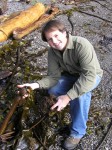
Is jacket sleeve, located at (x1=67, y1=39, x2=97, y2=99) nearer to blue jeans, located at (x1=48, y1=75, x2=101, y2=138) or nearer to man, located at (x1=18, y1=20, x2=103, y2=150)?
man, located at (x1=18, y1=20, x2=103, y2=150)

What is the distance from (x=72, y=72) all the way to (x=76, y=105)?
35 cm

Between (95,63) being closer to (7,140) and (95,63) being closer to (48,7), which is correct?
(7,140)

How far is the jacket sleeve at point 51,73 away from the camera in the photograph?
3.14 metres

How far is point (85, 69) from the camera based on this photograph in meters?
2.84

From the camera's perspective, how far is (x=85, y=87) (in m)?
2.84

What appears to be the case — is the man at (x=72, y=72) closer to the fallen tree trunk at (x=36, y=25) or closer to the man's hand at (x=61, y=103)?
the man's hand at (x=61, y=103)

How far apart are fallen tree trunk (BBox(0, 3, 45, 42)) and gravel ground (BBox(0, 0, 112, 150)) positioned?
187mm

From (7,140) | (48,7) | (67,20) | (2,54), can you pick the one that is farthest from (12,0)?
(7,140)

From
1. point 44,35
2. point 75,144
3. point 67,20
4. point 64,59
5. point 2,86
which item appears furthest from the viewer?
point 67,20

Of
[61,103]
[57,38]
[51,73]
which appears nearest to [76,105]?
[61,103]

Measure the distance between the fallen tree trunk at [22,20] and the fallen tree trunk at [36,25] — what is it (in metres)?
0.09

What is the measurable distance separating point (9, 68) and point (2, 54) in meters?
0.48

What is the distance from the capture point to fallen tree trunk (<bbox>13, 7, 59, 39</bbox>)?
18.2ft

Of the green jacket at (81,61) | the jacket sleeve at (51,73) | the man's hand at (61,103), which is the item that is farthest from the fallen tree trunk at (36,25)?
the man's hand at (61,103)
